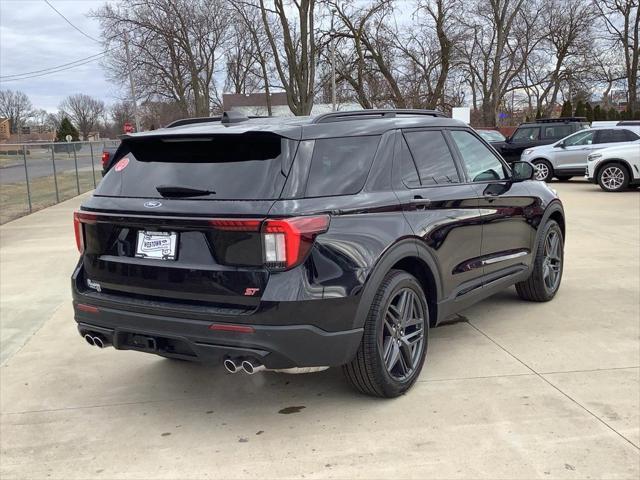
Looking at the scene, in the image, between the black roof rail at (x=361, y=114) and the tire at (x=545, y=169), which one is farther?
the tire at (x=545, y=169)

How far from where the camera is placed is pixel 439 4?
36.7m

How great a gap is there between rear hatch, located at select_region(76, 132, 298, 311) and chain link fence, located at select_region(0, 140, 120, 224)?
11.0 metres

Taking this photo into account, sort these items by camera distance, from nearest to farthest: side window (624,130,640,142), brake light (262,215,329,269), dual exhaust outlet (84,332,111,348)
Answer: brake light (262,215,329,269), dual exhaust outlet (84,332,111,348), side window (624,130,640,142)

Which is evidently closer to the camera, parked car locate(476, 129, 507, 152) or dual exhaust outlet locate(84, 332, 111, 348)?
dual exhaust outlet locate(84, 332, 111, 348)

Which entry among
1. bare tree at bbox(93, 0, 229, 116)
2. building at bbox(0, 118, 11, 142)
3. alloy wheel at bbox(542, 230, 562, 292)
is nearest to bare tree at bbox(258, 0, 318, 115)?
bare tree at bbox(93, 0, 229, 116)

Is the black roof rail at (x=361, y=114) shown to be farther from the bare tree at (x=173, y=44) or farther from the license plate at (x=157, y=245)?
the bare tree at (x=173, y=44)

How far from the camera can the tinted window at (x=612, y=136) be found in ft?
56.4

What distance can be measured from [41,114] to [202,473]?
109181mm

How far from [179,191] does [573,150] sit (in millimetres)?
17101

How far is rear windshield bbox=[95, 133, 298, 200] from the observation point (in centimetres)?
321

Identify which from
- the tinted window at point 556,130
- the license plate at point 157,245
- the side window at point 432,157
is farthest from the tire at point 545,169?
the license plate at point 157,245

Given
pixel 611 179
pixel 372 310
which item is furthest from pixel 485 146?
pixel 611 179

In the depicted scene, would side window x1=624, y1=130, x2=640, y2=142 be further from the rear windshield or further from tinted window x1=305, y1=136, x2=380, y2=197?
the rear windshield

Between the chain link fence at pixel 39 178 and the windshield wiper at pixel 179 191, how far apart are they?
37.0 ft
